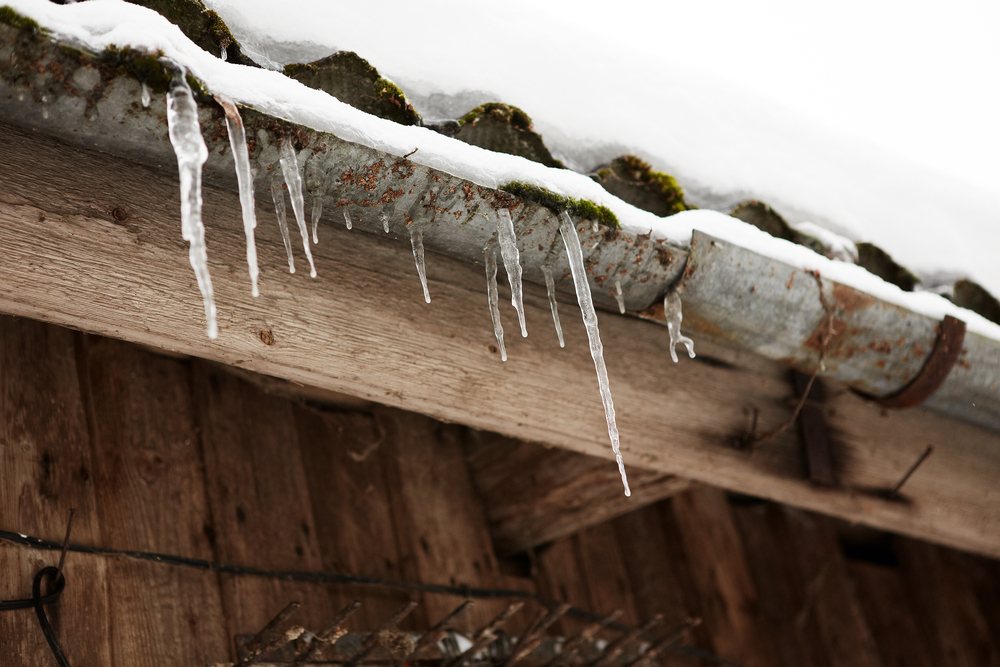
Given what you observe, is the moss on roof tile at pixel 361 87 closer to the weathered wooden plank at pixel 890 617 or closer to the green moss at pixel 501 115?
the green moss at pixel 501 115

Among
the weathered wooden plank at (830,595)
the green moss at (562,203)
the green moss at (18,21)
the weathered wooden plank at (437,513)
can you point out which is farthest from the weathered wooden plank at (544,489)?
the green moss at (18,21)

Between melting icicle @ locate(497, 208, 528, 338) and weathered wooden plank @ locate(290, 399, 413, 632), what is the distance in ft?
3.59

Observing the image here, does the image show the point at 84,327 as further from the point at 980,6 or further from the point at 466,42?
the point at 980,6

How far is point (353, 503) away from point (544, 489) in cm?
64

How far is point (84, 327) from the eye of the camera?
51.2 inches

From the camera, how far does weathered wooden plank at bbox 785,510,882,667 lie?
11.3ft

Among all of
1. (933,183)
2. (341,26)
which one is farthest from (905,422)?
(341,26)

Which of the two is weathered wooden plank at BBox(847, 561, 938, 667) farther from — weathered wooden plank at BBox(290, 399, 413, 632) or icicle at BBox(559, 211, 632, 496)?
icicle at BBox(559, 211, 632, 496)

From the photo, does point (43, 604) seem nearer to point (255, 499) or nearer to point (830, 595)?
Result: point (255, 499)

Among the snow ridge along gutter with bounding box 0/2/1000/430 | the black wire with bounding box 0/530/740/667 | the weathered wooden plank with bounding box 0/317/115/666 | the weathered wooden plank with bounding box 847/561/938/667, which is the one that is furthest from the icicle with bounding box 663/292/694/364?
the weathered wooden plank with bounding box 847/561/938/667

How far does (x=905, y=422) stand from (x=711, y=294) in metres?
1.12

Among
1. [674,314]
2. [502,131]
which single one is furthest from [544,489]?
[502,131]

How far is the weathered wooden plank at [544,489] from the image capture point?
2447mm

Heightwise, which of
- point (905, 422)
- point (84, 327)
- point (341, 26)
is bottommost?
point (905, 422)
